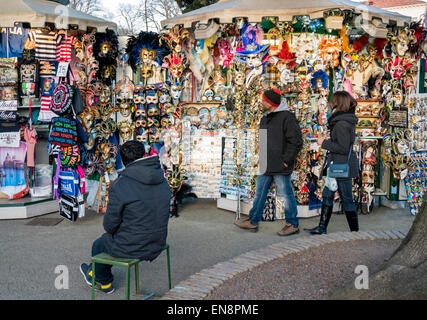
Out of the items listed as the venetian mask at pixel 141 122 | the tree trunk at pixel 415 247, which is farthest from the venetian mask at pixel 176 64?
the tree trunk at pixel 415 247

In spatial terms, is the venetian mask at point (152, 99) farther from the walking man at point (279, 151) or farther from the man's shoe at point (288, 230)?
the man's shoe at point (288, 230)

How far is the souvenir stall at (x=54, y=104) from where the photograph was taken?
6332mm

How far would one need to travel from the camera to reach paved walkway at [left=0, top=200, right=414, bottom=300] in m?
4.19

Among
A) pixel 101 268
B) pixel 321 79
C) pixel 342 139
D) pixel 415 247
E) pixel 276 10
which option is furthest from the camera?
pixel 321 79

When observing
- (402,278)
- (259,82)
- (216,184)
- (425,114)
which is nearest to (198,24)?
(259,82)

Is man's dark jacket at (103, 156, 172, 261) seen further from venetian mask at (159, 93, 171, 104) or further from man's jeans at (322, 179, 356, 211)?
venetian mask at (159, 93, 171, 104)

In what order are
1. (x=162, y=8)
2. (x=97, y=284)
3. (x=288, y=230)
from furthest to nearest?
(x=162, y=8) < (x=288, y=230) < (x=97, y=284)

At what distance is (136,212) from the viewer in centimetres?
360

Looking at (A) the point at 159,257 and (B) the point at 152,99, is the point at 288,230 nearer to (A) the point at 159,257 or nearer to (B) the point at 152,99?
(A) the point at 159,257

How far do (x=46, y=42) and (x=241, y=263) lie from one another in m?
4.67

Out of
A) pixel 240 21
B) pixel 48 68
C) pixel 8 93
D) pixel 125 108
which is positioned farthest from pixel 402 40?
pixel 8 93

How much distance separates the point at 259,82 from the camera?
6562 mm

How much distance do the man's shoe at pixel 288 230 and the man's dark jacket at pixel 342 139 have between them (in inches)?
39.9

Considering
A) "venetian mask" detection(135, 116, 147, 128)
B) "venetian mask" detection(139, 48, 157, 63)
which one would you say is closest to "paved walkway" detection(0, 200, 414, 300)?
"venetian mask" detection(135, 116, 147, 128)
